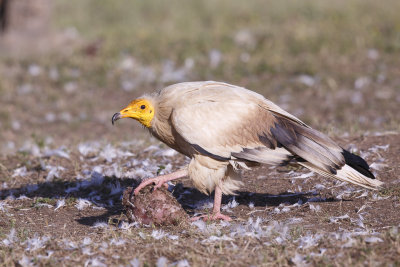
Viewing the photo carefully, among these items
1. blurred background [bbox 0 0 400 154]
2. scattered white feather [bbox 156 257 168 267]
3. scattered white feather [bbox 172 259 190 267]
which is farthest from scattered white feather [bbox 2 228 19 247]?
blurred background [bbox 0 0 400 154]

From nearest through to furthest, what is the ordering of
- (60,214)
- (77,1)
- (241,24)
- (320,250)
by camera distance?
1. (320,250)
2. (60,214)
3. (241,24)
4. (77,1)

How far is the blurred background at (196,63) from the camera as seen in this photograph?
1034 centimetres

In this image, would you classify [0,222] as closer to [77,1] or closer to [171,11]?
[171,11]

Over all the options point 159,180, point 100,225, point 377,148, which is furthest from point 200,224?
point 377,148

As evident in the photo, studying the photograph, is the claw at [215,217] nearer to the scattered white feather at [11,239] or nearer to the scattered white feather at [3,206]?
the scattered white feather at [11,239]

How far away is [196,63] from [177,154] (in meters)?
5.29

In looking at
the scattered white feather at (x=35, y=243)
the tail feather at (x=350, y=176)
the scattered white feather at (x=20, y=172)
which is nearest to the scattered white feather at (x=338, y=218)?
the tail feather at (x=350, y=176)

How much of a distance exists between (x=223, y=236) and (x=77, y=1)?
1605cm

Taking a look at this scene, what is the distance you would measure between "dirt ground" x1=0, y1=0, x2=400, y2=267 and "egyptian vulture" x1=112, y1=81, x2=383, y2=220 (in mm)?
418

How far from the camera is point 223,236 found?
4438mm

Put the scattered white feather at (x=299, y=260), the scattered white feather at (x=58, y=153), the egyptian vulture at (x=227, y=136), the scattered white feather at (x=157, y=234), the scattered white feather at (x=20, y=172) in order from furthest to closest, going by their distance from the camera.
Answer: the scattered white feather at (x=58, y=153)
the scattered white feather at (x=20, y=172)
the egyptian vulture at (x=227, y=136)
the scattered white feather at (x=157, y=234)
the scattered white feather at (x=299, y=260)

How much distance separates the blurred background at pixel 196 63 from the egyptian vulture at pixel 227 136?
3.34 metres

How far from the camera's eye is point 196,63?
12102mm

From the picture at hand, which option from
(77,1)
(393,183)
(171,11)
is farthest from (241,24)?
(393,183)
